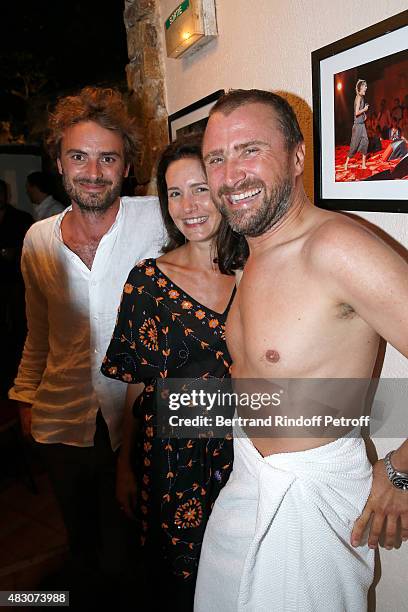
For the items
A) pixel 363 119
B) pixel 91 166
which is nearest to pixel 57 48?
pixel 91 166

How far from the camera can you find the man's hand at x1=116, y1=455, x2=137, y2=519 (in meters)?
1.71

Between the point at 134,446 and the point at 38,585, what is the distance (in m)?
1.12

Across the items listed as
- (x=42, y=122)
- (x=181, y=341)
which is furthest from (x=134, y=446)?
(x=42, y=122)

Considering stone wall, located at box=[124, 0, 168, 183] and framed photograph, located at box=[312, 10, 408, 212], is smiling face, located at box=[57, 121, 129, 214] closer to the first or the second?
stone wall, located at box=[124, 0, 168, 183]

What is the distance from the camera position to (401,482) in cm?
103

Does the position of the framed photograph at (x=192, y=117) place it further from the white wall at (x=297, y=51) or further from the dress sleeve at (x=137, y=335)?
the dress sleeve at (x=137, y=335)

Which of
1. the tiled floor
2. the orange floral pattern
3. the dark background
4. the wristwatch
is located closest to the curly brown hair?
the orange floral pattern

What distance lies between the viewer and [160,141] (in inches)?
113

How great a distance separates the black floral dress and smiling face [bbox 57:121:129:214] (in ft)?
1.47

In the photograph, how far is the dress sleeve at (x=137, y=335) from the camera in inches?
59.6

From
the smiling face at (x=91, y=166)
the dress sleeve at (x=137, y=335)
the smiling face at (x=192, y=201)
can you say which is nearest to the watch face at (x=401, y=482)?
the dress sleeve at (x=137, y=335)

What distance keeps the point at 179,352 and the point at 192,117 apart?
52.8 inches

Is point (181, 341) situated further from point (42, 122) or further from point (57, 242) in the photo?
point (42, 122)

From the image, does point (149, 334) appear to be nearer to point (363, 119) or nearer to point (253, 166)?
point (253, 166)
